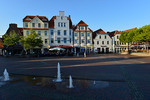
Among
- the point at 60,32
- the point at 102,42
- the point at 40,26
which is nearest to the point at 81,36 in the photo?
the point at 60,32

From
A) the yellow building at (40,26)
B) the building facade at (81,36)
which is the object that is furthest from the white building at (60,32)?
the building facade at (81,36)

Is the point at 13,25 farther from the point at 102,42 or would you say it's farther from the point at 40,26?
the point at 102,42

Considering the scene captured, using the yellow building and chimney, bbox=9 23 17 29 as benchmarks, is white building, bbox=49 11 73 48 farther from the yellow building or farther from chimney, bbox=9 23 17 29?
chimney, bbox=9 23 17 29

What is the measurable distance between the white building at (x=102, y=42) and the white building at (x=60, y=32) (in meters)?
13.0

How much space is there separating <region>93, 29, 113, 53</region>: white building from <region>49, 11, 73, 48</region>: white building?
13.0m

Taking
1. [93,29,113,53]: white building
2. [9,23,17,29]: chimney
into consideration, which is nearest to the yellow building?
[9,23,17,29]: chimney

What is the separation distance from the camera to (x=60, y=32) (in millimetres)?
39406

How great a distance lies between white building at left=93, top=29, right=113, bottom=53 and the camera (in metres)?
46.0

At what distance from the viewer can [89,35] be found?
145 ft

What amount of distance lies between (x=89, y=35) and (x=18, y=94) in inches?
1632

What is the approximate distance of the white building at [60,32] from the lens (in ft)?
128

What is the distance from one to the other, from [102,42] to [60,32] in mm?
19534

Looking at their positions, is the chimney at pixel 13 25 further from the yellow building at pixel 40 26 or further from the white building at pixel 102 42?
the white building at pixel 102 42

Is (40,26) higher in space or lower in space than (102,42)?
higher
